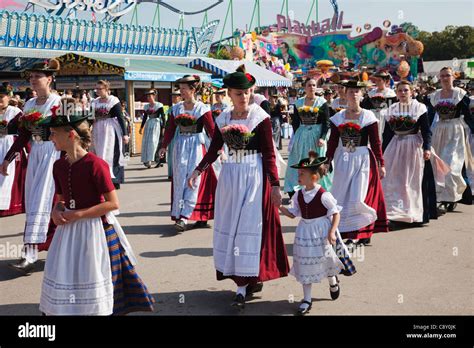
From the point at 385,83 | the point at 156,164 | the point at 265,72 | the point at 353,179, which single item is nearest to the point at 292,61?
the point at 265,72

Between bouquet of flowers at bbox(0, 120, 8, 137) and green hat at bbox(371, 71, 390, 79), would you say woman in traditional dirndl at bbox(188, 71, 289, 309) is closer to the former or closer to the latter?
bouquet of flowers at bbox(0, 120, 8, 137)

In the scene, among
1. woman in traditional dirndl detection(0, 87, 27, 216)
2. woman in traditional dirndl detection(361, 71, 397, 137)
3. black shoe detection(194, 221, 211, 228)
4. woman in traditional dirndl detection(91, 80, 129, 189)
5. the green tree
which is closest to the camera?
woman in traditional dirndl detection(0, 87, 27, 216)

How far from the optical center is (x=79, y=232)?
414 cm

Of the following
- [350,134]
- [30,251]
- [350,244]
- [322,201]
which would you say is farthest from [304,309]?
[30,251]

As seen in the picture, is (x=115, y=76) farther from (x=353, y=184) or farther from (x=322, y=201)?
(x=322, y=201)

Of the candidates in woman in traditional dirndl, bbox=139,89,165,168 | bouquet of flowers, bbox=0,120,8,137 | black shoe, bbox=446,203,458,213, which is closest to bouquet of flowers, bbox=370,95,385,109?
black shoe, bbox=446,203,458,213

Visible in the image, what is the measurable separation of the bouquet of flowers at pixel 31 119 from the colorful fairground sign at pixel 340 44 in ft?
156

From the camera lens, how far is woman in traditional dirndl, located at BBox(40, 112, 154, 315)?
4086mm

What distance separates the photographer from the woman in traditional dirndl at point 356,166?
7.27 m

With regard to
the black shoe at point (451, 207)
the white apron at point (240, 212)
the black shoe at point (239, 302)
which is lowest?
the black shoe at point (239, 302)

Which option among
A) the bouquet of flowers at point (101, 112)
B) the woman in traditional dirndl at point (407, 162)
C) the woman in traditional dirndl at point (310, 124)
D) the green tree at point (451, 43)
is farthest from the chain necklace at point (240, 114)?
the green tree at point (451, 43)

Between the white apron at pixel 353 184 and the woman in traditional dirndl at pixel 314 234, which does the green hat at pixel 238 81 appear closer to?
the woman in traditional dirndl at pixel 314 234

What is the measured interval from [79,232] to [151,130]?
12976 millimetres

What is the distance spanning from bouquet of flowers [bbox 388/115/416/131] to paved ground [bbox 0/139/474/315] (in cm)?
139
